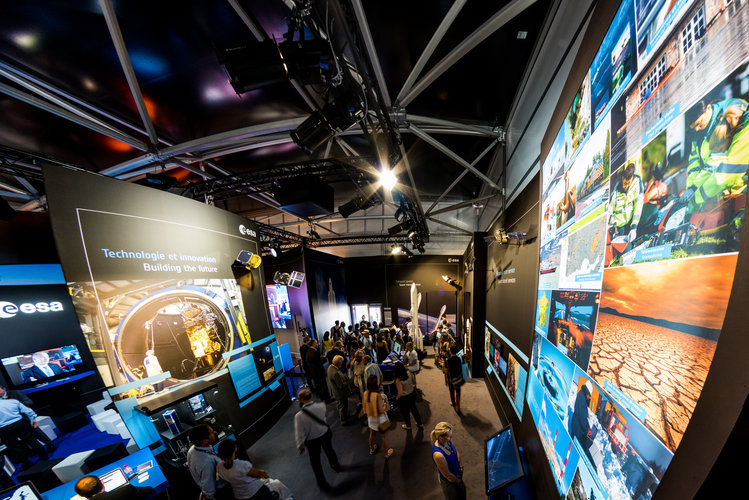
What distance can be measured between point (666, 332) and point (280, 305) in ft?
36.0

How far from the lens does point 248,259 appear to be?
13.5 ft

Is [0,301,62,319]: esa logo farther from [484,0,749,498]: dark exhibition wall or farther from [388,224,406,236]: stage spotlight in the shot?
[484,0,749,498]: dark exhibition wall

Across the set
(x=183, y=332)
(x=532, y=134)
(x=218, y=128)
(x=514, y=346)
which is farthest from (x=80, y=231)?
(x=514, y=346)

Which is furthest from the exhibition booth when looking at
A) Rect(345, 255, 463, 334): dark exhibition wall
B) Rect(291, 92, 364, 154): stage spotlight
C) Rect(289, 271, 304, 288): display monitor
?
Rect(345, 255, 463, 334): dark exhibition wall

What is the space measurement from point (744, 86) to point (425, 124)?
3756 millimetres

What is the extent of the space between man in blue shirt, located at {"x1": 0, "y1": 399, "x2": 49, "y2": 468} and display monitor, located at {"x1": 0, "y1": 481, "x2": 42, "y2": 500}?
12.8ft

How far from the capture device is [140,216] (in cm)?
289

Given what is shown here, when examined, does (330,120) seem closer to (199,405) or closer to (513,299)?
(513,299)

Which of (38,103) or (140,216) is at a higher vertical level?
(38,103)

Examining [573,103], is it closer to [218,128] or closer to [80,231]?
[80,231]

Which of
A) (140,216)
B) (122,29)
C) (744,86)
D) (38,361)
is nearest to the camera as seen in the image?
(744,86)

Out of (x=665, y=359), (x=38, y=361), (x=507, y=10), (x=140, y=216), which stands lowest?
(x=38, y=361)

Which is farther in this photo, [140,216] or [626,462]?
[140,216]

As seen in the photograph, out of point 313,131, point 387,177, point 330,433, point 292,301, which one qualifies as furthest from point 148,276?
point 292,301
